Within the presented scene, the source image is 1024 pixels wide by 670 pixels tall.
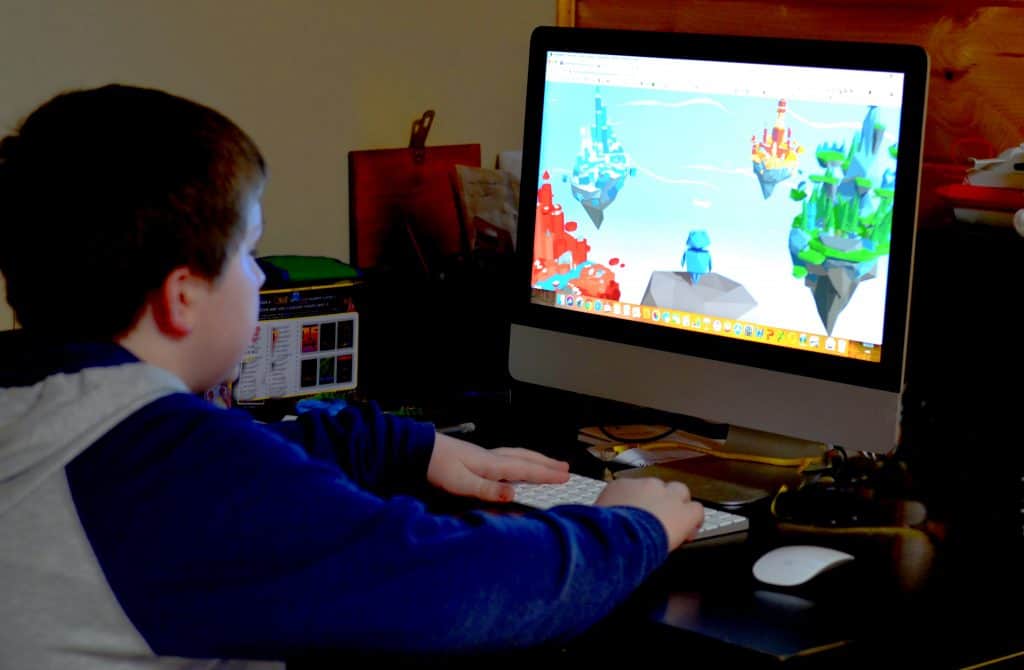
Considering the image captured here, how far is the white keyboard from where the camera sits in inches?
51.7

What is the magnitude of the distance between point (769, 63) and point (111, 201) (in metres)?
0.76

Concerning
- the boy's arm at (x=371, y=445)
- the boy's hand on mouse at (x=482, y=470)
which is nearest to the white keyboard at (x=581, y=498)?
the boy's hand on mouse at (x=482, y=470)

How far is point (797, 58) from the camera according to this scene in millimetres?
1423

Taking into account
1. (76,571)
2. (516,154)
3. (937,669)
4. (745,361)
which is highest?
(516,154)

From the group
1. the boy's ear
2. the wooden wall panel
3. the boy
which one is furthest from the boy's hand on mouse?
the wooden wall panel

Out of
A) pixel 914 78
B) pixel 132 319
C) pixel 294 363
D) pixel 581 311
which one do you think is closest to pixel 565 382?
pixel 581 311

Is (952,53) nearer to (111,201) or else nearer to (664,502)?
(664,502)

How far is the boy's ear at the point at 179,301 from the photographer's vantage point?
1.07 meters

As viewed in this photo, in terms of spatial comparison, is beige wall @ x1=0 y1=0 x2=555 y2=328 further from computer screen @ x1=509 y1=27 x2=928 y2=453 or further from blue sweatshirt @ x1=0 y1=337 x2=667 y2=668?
blue sweatshirt @ x1=0 y1=337 x2=667 y2=668

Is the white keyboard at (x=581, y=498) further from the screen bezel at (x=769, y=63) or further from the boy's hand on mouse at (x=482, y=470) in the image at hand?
the screen bezel at (x=769, y=63)

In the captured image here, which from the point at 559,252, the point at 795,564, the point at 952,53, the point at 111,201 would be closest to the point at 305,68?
the point at 559,252

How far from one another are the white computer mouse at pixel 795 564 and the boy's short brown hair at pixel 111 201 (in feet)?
1.86

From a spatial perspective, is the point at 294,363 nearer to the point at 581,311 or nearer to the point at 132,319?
the point at 581,311

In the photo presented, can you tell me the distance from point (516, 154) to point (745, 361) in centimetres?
77
